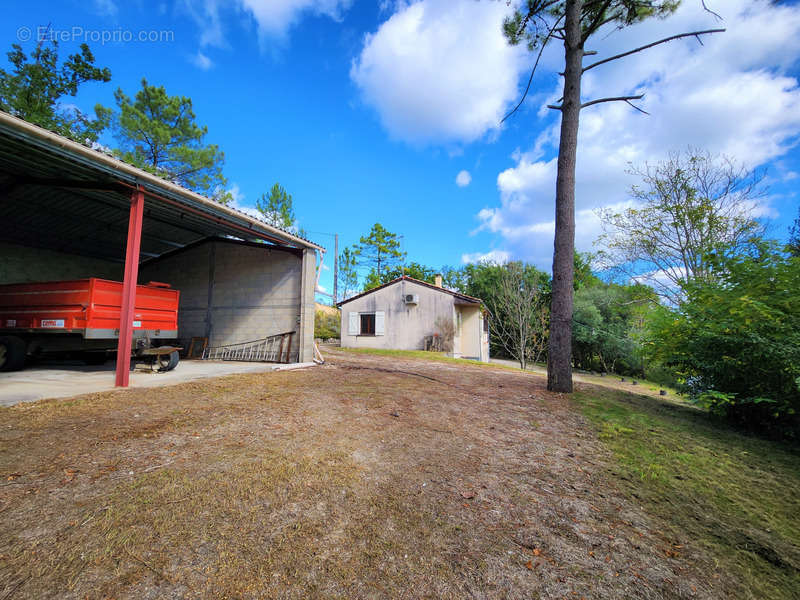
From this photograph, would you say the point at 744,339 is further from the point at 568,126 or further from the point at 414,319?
the point at 414,319

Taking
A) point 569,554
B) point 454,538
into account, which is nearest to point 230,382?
point 454,538

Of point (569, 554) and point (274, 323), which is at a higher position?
point (274, 323)

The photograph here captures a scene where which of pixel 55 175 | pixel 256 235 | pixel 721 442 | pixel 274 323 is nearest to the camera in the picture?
pixel 721 442

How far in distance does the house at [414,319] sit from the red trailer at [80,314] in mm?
12405

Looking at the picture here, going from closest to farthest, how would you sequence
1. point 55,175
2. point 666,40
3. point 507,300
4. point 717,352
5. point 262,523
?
1. point 262,523
2. point 717,352
3. point 666,40
4. point 55,175
5. point 507,300

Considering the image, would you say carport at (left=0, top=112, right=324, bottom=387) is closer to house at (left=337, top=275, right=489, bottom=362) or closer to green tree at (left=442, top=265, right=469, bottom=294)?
house at (left=337, top=275, right=489, bottom=362)

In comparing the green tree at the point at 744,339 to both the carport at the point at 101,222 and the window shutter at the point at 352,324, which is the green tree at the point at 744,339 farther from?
the window shutter at the point at 352,324

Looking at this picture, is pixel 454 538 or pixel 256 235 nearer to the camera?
pixel 454 538

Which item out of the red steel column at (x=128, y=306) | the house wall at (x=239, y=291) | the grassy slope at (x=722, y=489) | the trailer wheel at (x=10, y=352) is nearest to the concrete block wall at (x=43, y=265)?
the house wall at (x=239, y=291)

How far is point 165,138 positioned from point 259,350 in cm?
1465

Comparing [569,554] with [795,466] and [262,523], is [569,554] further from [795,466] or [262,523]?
[795,466]

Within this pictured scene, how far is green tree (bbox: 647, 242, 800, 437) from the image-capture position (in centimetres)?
390

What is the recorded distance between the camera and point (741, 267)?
4.71 metres

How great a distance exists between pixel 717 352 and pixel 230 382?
821 centimetres
